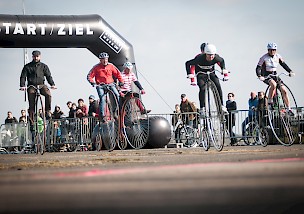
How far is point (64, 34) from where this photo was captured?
20531 millimetres

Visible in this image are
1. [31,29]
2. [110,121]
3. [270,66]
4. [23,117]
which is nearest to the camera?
[270,66]

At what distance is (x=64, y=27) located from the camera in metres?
20.6

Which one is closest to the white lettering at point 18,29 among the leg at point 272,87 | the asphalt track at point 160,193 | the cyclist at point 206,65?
the leg at point 272,87

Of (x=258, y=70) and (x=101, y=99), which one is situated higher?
(x=258, y=70)

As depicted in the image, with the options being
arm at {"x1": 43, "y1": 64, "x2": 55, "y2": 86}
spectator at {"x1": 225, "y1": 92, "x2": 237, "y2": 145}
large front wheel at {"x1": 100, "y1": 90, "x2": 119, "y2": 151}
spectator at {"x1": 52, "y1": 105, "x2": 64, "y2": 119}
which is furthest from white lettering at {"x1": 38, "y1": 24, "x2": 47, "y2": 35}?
large front wheel at {"x1": 100, "y1": 90, "x2": 119, "y2": 151}

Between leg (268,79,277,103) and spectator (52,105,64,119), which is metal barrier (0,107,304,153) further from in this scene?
leg (268,79,277,103)

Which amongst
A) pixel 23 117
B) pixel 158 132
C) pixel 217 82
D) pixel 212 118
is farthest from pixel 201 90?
pixel 23 117

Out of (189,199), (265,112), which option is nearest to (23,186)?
(189,199)

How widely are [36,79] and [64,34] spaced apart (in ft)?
26.5

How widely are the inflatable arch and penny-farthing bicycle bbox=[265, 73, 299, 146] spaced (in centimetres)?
873

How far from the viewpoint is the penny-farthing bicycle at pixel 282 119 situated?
11.6m

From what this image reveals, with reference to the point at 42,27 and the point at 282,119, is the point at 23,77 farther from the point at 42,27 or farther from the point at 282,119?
the point at 42,27

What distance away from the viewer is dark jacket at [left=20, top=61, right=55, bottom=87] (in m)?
12.7

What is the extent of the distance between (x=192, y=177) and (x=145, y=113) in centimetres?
904
